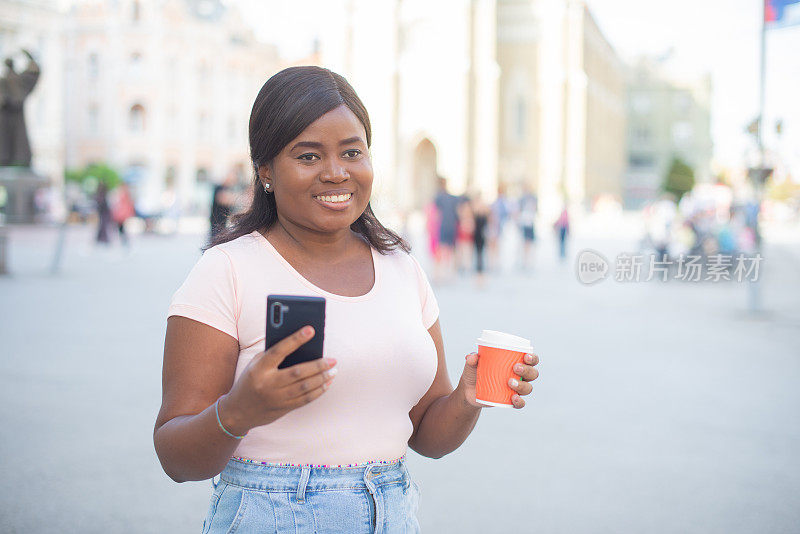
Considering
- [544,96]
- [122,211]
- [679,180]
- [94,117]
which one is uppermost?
[544,96]

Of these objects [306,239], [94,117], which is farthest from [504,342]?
[94,117]

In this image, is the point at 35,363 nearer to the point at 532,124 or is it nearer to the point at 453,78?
the point at 453,78

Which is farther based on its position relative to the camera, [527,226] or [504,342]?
[527,226]

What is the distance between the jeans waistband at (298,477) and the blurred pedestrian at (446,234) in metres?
12.3

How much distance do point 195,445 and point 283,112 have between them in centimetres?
77

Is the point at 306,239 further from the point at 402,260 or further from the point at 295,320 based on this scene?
the point at 295,320

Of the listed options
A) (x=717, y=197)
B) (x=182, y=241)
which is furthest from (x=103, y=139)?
(x=717, y=197)

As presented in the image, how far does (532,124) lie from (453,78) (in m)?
5.92

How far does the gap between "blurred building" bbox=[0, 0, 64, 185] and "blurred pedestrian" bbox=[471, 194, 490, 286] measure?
29.8 meters

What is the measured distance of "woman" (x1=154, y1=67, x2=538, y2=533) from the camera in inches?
67.1

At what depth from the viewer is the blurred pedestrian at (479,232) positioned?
13.8m

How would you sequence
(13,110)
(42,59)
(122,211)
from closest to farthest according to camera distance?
1. (122,211)
2. (13,110)
3. (42,59)

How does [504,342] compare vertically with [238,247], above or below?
below

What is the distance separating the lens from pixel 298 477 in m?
1.76
